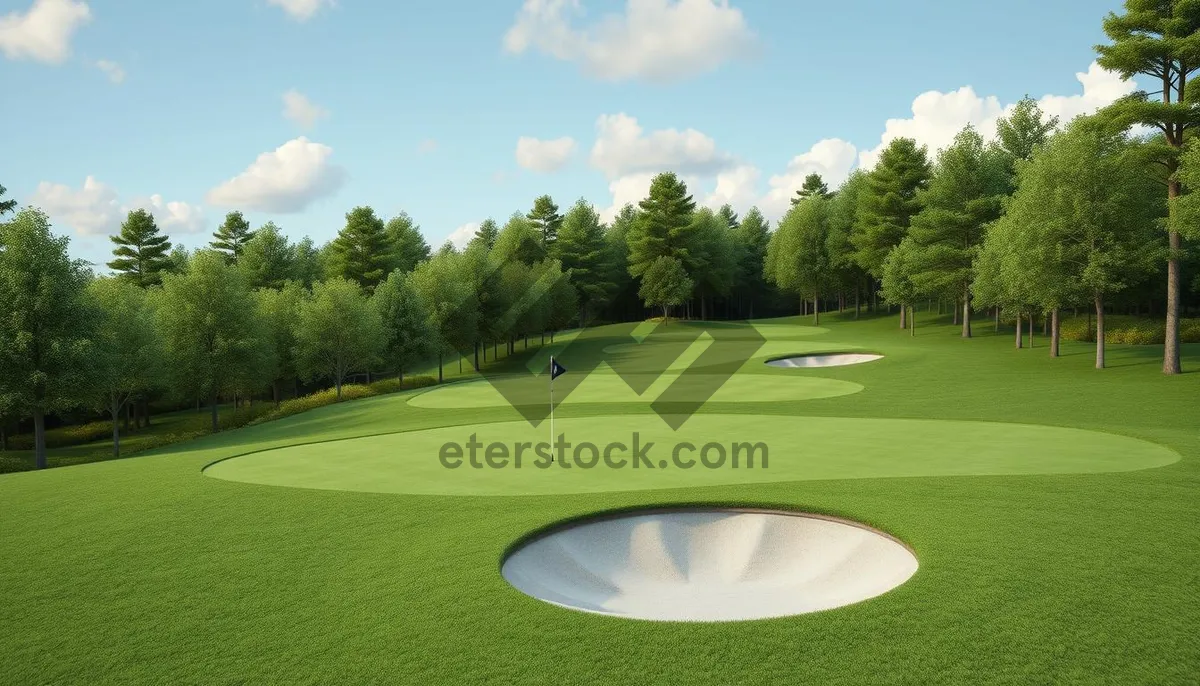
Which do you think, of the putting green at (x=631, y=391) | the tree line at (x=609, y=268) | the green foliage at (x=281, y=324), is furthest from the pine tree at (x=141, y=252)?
the putting green at (x=631, y=391)

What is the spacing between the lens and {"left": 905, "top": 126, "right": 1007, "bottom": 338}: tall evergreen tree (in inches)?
1946

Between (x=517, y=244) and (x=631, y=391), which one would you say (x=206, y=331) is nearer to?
(x=631, y=391)

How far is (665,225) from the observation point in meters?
75.2

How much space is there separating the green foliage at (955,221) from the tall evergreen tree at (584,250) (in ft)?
118

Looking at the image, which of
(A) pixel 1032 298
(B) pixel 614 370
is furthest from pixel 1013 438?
(B) pixel 614 370

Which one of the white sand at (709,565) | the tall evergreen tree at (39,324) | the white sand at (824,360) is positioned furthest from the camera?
the white sand at (824,360)

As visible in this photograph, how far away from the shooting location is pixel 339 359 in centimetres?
4531

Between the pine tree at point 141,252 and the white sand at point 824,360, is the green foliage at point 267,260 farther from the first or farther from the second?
the white sand at point 824,360

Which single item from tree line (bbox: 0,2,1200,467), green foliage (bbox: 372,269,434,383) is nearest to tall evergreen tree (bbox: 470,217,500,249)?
tree line (bbox: 0,2,1200,467)

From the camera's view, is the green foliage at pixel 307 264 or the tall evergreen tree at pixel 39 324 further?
the green foliage at pixel 307 264

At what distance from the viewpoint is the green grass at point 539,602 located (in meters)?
7.57

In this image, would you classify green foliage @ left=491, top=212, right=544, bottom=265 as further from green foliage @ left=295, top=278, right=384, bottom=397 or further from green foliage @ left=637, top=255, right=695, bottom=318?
green foliage @ left=295, top=278, right=384, bottom=397

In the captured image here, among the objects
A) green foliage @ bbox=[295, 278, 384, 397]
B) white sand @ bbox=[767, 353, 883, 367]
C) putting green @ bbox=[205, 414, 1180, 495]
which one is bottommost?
putting green @ bbox=[205, 414, 1180, 495]

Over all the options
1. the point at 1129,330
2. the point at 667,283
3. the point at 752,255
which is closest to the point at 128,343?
the point at 667,283
